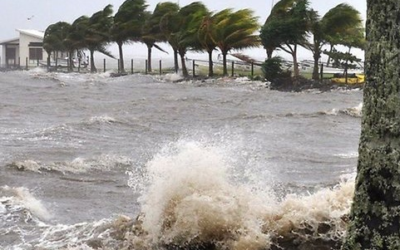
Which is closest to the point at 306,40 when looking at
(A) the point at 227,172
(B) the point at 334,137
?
(B) the point at 334,137

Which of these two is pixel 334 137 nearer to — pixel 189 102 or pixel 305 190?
pixel 305 190

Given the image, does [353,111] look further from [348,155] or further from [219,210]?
[219,210]

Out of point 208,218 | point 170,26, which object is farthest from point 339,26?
point 208,218

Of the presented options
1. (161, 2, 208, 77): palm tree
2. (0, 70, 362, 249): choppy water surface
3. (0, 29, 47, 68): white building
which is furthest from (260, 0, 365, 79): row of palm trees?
(0, 29, 47, 68): white building

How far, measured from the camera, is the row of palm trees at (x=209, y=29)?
32.0 m

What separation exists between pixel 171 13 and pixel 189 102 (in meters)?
24.4

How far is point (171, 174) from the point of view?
18.8 feet

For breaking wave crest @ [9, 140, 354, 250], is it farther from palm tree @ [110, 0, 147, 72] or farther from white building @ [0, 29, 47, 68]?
white building @ [0, 29, 47, 68]

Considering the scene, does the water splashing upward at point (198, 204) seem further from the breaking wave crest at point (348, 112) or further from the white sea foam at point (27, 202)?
the breaking wave crest at point (348, 112)

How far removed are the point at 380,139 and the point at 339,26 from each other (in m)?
29.6

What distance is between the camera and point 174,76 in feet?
139

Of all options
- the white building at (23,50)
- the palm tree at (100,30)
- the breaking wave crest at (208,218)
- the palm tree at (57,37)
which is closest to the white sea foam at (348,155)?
the breaking wave crest at (208,218)

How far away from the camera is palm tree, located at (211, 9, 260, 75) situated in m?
38.2

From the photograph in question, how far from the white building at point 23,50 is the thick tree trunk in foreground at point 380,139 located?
68210 mm
